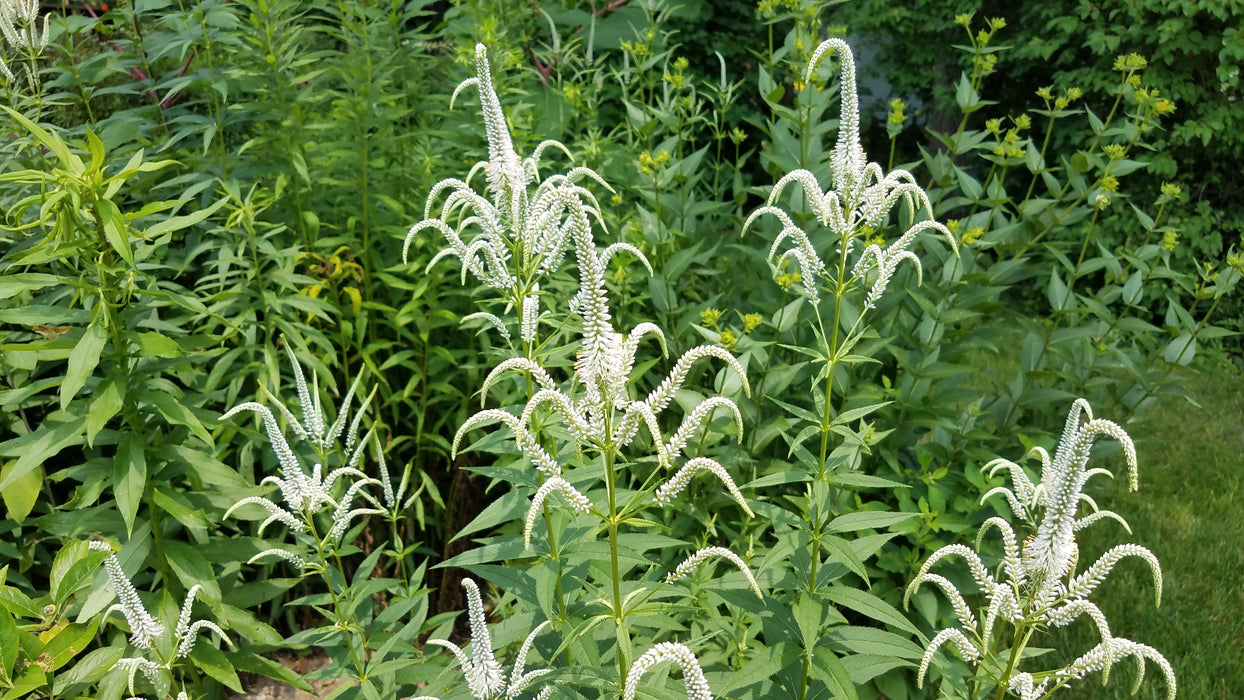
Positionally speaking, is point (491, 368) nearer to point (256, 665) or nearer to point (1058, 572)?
point (256, 665)

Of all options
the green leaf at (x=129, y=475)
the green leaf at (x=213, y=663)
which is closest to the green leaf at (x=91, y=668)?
the green leaf at (x=213, y=663)

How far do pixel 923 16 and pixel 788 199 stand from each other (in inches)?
213

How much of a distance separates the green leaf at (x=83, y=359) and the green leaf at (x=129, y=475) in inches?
9.1

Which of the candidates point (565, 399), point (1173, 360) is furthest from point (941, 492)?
point (565, 399)

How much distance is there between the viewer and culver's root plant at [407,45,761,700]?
1.55 m

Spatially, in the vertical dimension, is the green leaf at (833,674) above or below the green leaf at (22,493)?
below

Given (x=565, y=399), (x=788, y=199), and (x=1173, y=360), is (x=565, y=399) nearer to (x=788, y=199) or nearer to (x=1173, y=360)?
(x=788, y=199)

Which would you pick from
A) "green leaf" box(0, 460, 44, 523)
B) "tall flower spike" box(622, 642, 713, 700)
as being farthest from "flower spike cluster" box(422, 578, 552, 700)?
"green leaf" box(0, 460, 44, 523)

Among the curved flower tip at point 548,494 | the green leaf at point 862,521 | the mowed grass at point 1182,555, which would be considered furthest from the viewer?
the mowed grass at point 1182,555

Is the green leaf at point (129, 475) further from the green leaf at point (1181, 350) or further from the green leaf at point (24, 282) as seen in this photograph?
the green leaf at point (1181, 350)

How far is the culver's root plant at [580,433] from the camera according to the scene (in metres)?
1.55

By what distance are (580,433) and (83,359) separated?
1.63m

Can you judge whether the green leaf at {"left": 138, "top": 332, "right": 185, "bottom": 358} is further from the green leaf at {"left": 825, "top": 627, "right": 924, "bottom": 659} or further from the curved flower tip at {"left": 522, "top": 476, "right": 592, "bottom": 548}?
the green leaf at {"left": 825, "top": 627, "right": 924, "bottom": 659}

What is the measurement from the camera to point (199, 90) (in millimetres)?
3840
